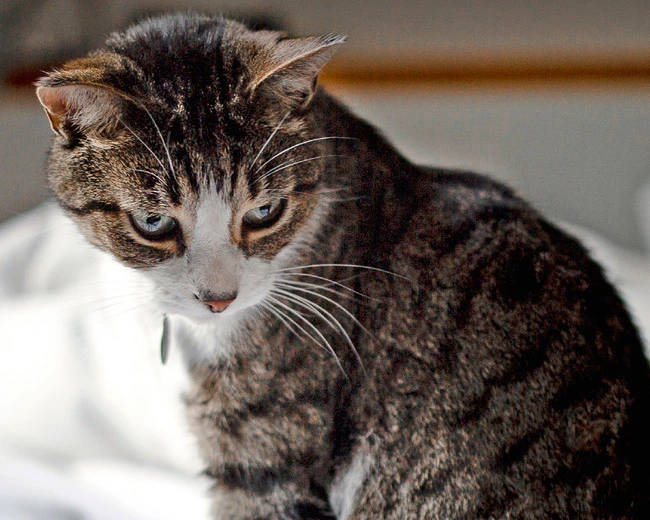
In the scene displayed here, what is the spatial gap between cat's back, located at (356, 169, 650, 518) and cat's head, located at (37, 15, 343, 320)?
138 millimetres

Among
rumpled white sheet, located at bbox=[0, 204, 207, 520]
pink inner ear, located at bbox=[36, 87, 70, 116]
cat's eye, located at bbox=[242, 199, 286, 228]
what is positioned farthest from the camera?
rumpled white sheet, located at bbox=[0, 204, 207, 520]

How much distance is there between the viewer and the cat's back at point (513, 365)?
62cm

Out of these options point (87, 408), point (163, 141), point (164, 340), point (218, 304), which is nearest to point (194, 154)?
point (163, 141)

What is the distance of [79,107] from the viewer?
57 cm

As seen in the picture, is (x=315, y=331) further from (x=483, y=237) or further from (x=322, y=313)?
(x=483, y=237)

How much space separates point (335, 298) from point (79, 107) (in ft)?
0.92

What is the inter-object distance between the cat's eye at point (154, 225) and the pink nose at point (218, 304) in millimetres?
68

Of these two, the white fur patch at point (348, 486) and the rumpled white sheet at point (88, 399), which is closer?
the white fur patch at point (348, 486)

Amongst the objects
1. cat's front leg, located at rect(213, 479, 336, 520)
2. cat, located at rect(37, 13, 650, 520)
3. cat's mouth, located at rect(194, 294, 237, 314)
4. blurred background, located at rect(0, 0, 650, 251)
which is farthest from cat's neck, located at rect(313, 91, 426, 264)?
blurred background, located at rect(0, 0, 650, 251)

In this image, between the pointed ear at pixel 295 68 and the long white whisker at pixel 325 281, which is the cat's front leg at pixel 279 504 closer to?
the long white whisker at pixel 325 281

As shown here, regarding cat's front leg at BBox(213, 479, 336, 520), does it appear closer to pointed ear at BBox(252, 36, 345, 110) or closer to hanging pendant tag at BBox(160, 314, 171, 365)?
hanging pendant tag at BBox(160, 314, 171, 365)

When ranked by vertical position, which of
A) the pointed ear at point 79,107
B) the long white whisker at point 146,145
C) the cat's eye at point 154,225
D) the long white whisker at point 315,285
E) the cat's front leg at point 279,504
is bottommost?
A: the cat's front leg at point 279,504

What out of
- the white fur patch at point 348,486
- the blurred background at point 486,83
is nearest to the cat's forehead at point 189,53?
the white fur patch at point 348,486

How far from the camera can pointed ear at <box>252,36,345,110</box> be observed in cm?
57
